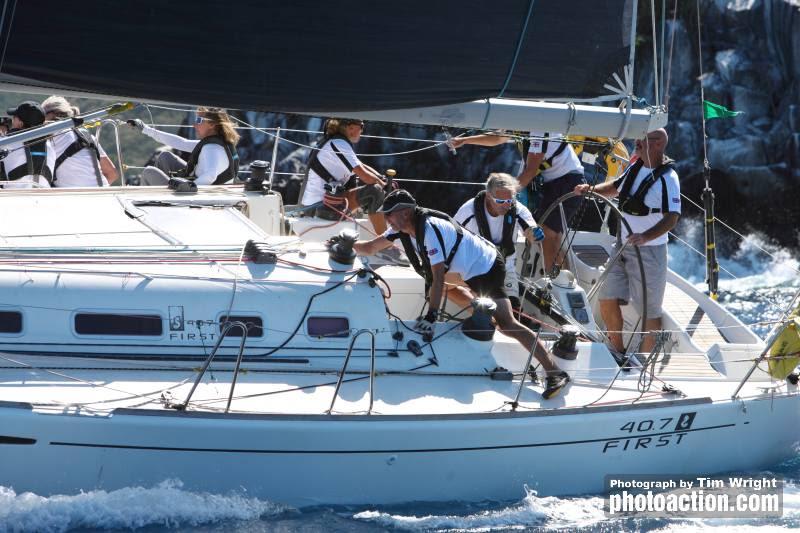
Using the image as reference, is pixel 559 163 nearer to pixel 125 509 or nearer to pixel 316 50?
pixel 316 50

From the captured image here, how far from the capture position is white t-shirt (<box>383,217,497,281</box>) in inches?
268

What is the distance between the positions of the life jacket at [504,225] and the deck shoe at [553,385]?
1207 mm

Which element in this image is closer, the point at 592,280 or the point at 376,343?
the point at 376,343

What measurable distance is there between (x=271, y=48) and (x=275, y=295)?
155cm

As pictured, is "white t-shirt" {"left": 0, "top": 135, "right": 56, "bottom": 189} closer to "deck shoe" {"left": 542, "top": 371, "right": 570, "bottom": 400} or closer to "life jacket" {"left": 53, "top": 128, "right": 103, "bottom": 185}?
"life jacket" {"left": 53, "top": 128, "right": 103, "bottom": 185}

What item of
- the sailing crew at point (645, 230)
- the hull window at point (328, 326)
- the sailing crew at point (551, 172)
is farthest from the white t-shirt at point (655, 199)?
the hull window at point (328, 326)

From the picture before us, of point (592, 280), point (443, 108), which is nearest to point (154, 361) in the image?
point (443, 108)

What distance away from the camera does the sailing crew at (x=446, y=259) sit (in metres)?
6.80

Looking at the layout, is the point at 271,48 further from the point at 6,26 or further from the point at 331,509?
the point at 331,509

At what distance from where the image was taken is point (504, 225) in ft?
25.0

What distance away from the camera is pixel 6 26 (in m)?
5.86

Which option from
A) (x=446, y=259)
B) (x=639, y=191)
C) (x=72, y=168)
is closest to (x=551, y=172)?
(x=639, y=191)

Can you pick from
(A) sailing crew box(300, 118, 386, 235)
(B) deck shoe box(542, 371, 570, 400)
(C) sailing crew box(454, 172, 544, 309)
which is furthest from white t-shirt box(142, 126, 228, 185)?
(B) deck shoe box(542, 371, 570, 400)

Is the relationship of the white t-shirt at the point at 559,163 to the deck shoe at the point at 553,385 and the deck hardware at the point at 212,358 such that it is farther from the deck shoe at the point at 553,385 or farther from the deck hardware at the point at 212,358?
the deck hardware at the point at 212,358
